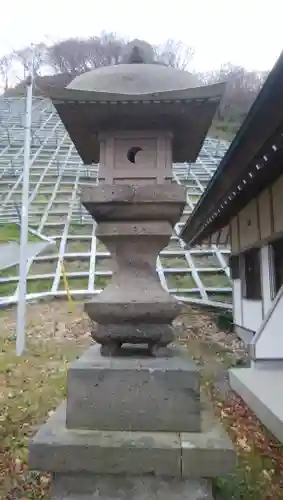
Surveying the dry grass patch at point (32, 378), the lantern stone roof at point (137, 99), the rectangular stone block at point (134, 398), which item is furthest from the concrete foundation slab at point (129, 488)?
the lantern stone roof at point (137, 99)

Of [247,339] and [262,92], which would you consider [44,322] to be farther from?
[262,92]

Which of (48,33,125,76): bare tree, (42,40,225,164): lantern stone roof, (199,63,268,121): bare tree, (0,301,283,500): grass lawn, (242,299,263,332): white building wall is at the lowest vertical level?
(0,301,283,500): grass lawn

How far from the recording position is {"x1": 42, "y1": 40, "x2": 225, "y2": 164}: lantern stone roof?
2.42 m

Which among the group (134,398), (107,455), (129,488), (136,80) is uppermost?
(136,80)

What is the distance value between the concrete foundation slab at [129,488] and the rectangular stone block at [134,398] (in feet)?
0.79

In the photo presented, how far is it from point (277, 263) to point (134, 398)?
411 centimetres

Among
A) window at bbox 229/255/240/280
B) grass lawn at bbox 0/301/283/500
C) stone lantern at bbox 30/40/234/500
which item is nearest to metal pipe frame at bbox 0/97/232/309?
grass lawn at bbox 0/301/283/500

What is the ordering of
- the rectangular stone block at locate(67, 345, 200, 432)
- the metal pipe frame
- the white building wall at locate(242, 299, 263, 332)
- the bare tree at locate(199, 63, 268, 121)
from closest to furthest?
1. the rectangular stone block at locate(67, 345, 200, 432)
2. the white building wall at locate(242, 299, 263, 332)
3. the metal pipe frame
4. the bare tree at locate(199, 63, 268, 121)

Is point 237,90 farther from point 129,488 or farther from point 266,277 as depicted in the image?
point 129,488

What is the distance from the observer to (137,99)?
2.43 m

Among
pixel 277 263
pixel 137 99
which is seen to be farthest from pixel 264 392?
pixel 137 99

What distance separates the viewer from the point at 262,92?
283 cm

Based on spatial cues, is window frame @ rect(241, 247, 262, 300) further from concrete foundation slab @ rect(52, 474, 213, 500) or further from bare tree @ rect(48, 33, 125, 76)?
bare tree @ rect(48, 33, 125, 76)

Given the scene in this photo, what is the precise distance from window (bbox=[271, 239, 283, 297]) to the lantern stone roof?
3315mm
